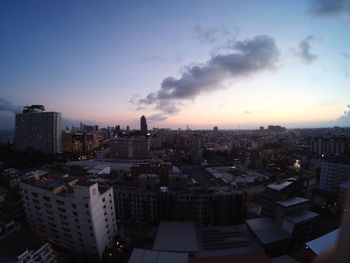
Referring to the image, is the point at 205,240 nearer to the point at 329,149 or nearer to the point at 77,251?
the point at 77,251

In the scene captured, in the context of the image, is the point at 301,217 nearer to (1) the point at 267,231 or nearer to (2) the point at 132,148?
(1) the point at 267,231

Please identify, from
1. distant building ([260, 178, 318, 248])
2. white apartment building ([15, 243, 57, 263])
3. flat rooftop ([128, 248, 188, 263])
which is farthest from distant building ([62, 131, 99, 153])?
distant building ([260, 178, 318, 248])

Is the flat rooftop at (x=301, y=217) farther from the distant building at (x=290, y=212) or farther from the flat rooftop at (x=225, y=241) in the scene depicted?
the flat rooftop at (x=225, y=241)

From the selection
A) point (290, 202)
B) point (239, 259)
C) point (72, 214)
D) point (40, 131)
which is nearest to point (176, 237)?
point (239, 259)

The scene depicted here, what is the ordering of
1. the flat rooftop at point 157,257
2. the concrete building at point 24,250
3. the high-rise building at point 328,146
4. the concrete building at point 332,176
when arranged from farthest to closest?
the high-rise building at point 328,146
the concrete building at point 332,176
the flat rooftop at point 157,257
the concrete building at point 24,250

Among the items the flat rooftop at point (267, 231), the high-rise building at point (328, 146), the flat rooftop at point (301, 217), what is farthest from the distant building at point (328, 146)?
the flat rooftop at point (267, 231)

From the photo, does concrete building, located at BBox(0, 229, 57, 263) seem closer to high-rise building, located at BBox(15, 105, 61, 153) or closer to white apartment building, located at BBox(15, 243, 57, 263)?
white apartment building, located at BBox(15, 243, 57, 263)

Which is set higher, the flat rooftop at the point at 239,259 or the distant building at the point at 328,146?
the distant building at the point at 328,146
